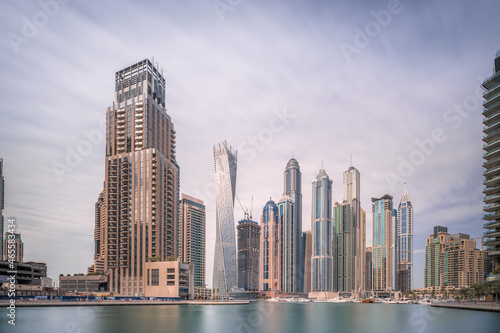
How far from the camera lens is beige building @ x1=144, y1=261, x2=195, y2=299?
527 ft

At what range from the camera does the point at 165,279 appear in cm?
16125

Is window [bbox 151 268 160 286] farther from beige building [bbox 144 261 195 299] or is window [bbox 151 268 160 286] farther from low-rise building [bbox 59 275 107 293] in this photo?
low-rise building [bbox 59 275 107 293]

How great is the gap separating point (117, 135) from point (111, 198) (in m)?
26.1

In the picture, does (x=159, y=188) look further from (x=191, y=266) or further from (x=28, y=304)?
(x=28, y=304)

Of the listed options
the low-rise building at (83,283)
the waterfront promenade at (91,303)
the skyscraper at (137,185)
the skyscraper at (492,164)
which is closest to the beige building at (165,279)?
the skyscraper at (137,185)

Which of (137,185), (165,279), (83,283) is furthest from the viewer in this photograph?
(137,185)

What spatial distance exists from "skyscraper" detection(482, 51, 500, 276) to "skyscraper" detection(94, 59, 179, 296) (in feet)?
358

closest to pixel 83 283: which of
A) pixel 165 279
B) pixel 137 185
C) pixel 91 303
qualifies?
pixel 165 279

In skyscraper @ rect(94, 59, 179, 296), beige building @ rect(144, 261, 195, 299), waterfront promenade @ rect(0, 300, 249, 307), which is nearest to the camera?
waterfront promenade @ rect(0, 300, 249, 307)

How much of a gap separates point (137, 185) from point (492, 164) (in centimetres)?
12215

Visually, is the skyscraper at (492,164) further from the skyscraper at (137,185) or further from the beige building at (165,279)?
the skyscraper at (137,185)

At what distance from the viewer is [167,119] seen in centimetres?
19925

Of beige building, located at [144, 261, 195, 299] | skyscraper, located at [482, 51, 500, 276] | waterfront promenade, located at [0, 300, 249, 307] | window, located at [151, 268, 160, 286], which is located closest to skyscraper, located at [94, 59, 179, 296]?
beige building, located at [144, 261, 195, 299]

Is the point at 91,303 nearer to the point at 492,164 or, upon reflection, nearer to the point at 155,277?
the point at 155,277
